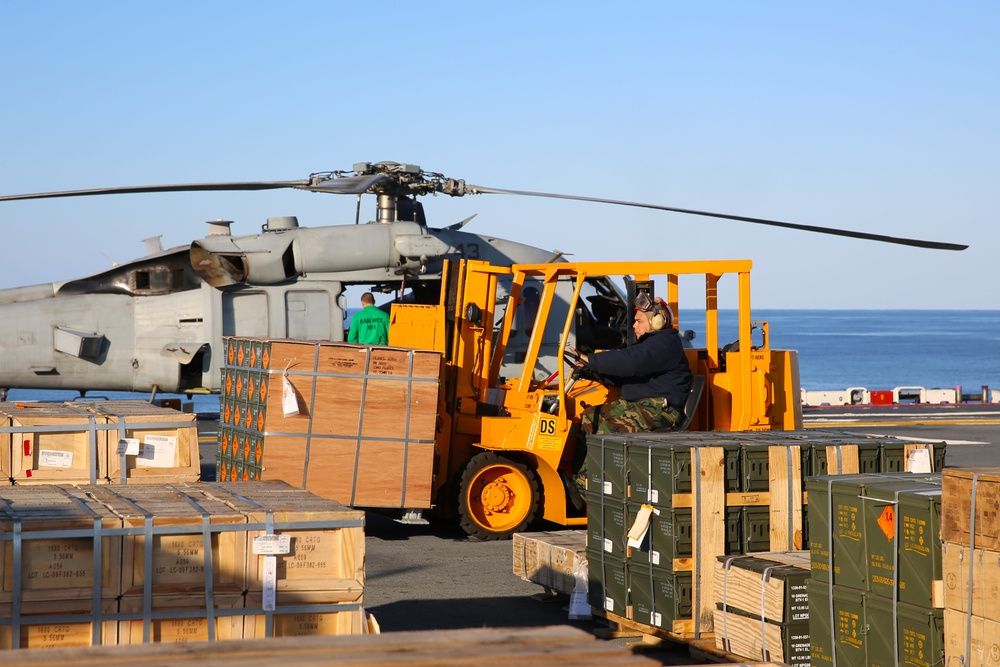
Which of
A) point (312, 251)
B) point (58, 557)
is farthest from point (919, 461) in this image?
point (312, 251)

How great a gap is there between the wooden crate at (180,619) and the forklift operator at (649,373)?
4930mm

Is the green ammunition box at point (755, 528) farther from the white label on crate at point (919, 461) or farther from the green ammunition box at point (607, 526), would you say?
the white label on crate at point (919, 461)

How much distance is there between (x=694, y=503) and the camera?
7164 mm

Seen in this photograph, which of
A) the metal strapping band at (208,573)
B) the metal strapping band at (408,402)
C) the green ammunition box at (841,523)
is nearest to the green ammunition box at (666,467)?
the green ammunition box at (841,523)

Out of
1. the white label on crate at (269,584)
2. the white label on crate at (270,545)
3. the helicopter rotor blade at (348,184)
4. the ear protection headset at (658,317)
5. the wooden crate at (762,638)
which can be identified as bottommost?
the wooden crate at (762,638)

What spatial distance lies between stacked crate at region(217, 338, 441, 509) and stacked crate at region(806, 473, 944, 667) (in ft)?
15.4

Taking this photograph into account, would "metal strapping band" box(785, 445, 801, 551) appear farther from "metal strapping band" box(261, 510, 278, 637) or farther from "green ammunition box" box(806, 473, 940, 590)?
"metal strapping band" box(261, 510, 278, 637)

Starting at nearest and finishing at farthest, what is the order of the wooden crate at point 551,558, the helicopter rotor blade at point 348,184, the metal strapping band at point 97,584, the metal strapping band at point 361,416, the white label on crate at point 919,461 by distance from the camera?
1. the metal strapping band at point 97,584
2. the white label on crate at point 919,461
3. the wooden crate at point 551,558
4. the metal strapping band at point 361,416
5. the helicopter rotor blade at point 348,184

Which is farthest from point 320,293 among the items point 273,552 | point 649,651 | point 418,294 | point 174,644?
point 174,644

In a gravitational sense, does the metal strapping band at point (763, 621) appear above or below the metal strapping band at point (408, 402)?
below

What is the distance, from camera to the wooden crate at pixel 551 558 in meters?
8.59

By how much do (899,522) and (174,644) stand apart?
3748 millimetres

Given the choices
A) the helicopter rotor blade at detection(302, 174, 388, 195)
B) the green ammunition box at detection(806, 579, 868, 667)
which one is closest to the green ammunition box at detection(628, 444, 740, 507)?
the green ammunition box at detection(806, 579, 868, 667)

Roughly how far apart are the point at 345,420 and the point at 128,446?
2743 mm
